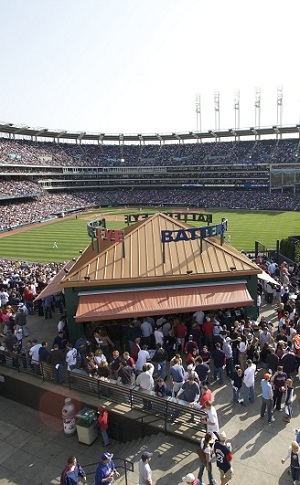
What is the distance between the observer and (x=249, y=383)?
9555 mm

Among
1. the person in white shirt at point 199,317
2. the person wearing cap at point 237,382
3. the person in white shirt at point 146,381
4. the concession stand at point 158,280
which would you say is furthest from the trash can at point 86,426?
the person in white shirt at point 199,317

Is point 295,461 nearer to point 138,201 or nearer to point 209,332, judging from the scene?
point 209,332

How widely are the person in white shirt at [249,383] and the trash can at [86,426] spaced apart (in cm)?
408

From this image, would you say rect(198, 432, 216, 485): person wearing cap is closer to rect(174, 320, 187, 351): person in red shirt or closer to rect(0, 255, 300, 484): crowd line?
rect(0, 255, 300, 484): crowd line

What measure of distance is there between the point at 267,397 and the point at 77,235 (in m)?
40.3

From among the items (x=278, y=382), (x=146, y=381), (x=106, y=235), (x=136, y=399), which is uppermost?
(x=106, y=235)

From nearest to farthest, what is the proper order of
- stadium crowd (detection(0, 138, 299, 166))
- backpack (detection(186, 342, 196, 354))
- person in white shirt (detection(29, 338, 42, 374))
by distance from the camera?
backpack (detection(186, 342, 196, 354)) < person in white shirt (detection(29, 338, 42, 374)) < stadium crowd (detection(0, 138, 299, 166))

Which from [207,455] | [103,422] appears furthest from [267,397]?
[103,422]

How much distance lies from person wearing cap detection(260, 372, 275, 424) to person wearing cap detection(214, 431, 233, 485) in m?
2.35

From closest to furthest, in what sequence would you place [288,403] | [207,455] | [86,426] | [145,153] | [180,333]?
1. [207,455]
2. [288,403]
3. [86,426]
4. [180,333]
5. [145,153]

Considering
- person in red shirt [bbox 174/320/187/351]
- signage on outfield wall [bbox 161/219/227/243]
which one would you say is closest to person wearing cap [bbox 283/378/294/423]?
person in red shirt [bbox 174/320/187/351]

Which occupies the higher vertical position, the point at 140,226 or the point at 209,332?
the point at 140,226

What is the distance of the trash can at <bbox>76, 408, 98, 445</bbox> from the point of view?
31.0 feet

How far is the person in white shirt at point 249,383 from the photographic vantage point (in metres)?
9.45
